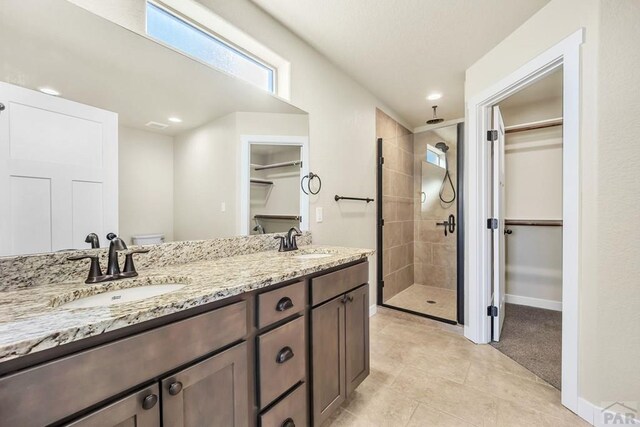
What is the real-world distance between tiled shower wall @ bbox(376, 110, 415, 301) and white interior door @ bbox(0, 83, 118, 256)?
277cm

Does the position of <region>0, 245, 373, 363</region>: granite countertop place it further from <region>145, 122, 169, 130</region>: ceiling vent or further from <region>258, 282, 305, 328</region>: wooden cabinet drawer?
<region>145, 122, 169, 130</region>: ceiling vent

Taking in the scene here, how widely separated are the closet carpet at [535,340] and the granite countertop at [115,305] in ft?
6.02

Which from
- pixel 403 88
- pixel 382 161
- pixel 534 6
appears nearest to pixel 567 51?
pixel 534 6

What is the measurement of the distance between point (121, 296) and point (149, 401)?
47cm

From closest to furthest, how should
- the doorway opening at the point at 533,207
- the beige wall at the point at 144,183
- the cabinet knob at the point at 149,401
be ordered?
the cabinet knob at the point at 149,401
the beige wall at the point at 144,183
the doorway opening at the point at 533,207

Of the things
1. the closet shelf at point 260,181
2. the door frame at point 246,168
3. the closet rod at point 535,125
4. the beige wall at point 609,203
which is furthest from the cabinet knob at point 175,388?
the closet rod at point 535,125

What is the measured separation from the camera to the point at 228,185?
173cm

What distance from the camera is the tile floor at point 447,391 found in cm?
154

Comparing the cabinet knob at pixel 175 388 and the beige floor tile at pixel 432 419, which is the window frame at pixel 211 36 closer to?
the cabinet knob at pixel 175 388

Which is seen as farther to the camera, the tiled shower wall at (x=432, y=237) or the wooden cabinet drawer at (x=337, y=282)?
the tiled shower wall at (x=432, y=237)

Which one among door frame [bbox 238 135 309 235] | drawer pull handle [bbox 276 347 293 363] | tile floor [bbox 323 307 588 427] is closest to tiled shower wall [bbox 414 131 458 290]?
tile floor [bbox 323 307 588 427]

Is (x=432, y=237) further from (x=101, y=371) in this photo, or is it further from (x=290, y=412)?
(x=101, y=371)

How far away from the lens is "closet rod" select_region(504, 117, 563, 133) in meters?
3.06

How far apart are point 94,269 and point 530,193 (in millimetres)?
4066
